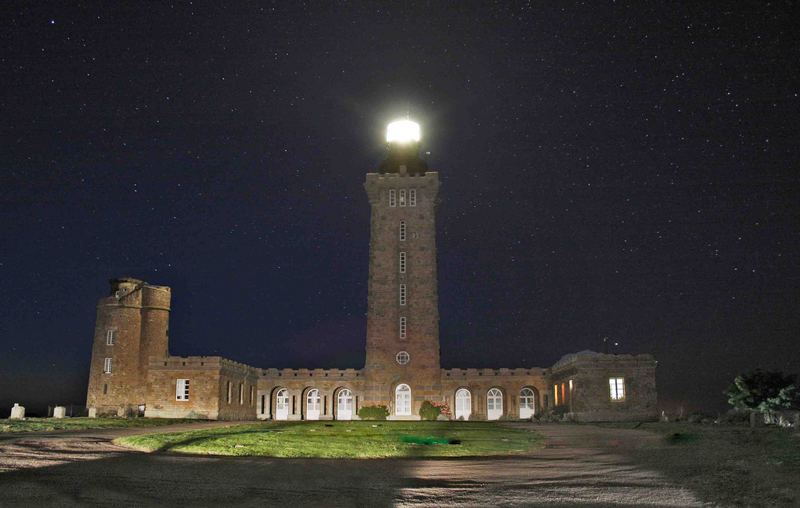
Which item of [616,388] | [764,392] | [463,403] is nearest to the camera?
[764,392]

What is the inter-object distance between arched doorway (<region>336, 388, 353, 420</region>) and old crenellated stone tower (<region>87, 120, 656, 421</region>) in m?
0.08

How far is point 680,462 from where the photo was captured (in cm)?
1326

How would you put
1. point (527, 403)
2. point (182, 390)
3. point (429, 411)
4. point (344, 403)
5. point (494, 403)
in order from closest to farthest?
point (182, 390) → point (429, 411) → point (494, 403) → point (527, 403) → point (344, 403)

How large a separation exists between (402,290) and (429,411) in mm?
9264

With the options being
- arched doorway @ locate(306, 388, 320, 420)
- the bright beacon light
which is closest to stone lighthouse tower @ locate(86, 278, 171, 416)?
arched doorway @ locate(306, 388, 320, 420)

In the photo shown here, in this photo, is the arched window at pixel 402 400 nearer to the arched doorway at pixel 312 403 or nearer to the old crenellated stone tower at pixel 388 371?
the old crenellated stone tower at pixel 388 371

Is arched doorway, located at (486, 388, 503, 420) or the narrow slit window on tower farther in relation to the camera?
arched doorway, located at (486, 388, 503, 420)

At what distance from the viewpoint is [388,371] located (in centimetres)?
4944

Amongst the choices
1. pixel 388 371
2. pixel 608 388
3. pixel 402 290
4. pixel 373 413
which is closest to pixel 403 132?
pixel 402 290

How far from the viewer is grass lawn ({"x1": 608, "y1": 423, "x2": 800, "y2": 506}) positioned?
913 cm

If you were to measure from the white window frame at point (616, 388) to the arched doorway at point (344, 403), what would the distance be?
66.3ft

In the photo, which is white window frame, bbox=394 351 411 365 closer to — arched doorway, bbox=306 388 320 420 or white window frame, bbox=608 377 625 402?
arched doorway, bbox=306 388 320 420

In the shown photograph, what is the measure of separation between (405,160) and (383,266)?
900 centimetres

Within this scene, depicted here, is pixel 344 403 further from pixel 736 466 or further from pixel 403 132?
pixel 736 466
